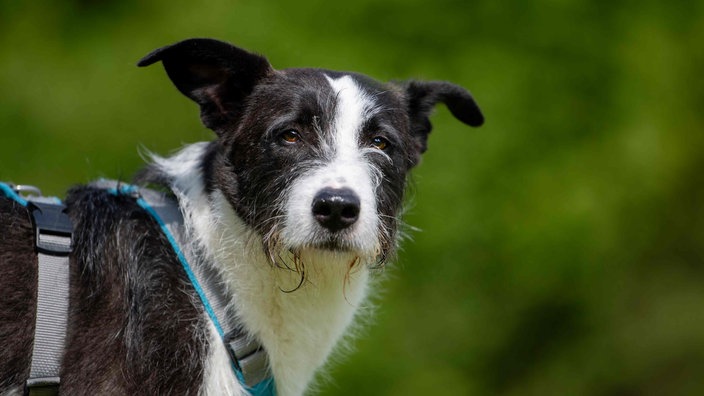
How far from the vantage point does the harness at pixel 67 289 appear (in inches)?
131

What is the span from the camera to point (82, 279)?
3.52 m

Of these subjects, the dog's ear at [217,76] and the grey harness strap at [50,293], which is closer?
the grey harness strap at [50,293]

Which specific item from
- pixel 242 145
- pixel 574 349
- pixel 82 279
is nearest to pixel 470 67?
pixel 574 349

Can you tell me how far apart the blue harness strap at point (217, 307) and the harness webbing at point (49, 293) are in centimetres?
38

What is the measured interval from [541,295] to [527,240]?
467 mm

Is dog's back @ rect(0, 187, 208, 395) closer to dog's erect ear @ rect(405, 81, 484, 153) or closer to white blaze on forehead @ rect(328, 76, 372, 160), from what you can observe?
white blaze on forehead @ rect(328, 76, 372, 160)

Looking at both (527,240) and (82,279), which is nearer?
(82,279)

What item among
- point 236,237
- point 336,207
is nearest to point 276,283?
point 236,237

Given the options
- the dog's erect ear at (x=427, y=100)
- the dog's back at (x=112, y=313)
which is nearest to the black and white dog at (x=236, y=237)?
the dog's back at (x=112, y=313)

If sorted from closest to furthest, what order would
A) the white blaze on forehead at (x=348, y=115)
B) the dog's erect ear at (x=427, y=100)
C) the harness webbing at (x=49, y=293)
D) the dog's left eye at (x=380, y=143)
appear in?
1. the harness webbing at (x=49, y=293)
2. the white blaze on forehead at (x=348, y=115)
3. the dog's left eye at (x=380, y=143)
4. the dog's erect ear at (x=427, y=100)

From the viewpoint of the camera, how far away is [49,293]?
3383 millimetres

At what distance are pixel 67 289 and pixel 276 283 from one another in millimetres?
806

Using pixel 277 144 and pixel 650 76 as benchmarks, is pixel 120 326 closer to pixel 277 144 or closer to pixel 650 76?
pixel 277 144

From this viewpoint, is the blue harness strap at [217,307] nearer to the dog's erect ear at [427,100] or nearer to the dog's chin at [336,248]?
the dog's chin at [336,248]
